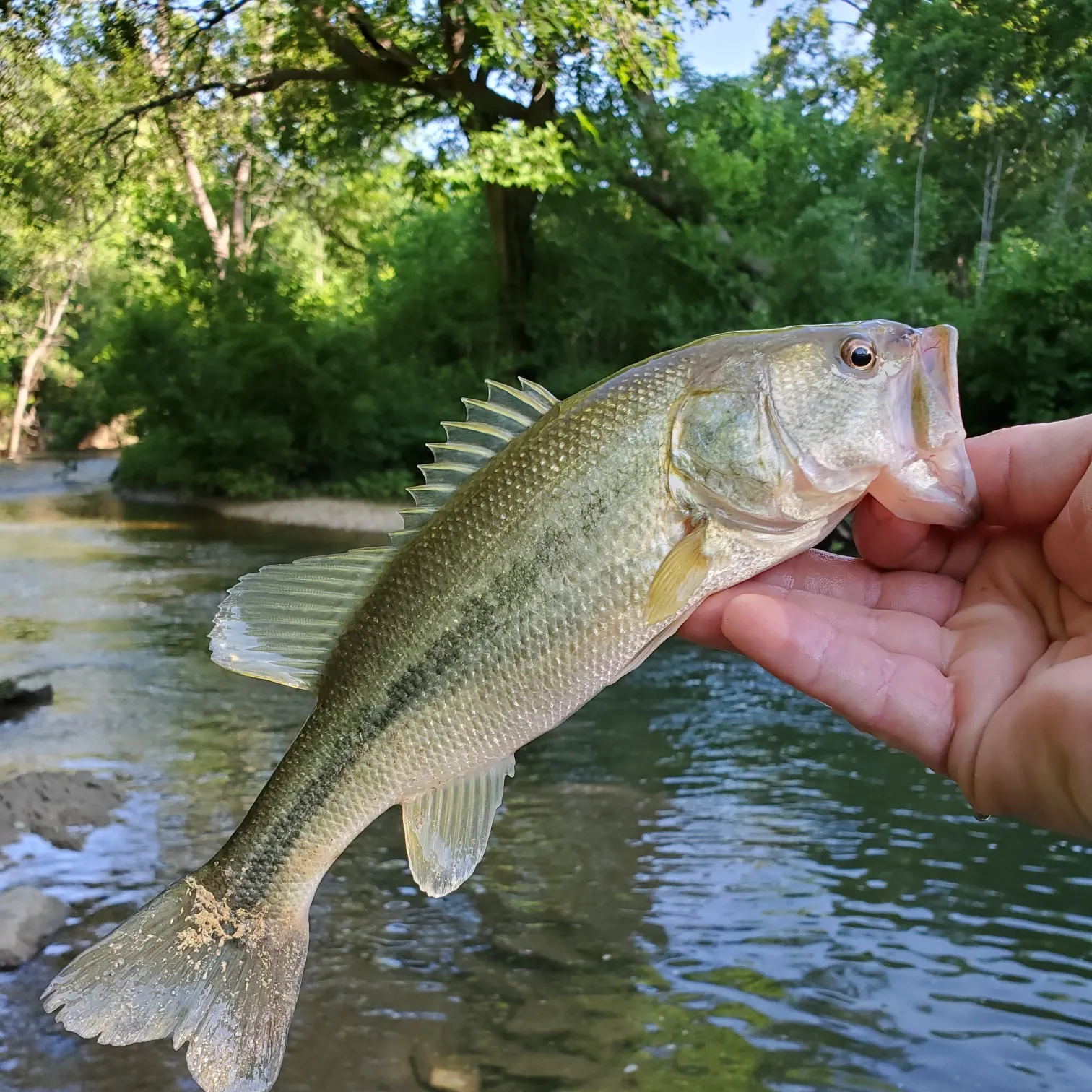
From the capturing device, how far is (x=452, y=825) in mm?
2461

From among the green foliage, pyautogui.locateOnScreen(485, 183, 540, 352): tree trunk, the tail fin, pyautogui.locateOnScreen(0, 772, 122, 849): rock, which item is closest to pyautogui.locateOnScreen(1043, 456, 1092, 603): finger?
the tail fin

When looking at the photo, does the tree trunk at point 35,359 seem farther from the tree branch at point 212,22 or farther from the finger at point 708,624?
the finger at point 708,624

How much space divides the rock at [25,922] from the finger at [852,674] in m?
4.59

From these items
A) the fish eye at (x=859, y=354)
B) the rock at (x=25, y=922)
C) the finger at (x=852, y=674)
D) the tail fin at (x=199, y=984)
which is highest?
the fish eye at (x=859, y=354)

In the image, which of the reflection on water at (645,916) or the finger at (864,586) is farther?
the reflection on water at (645,916)

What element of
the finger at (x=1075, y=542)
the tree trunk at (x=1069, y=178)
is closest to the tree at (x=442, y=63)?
the tree trunk at (x=1069, y=178)

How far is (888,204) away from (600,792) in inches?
700

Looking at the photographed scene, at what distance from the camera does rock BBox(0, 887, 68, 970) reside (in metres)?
5.12

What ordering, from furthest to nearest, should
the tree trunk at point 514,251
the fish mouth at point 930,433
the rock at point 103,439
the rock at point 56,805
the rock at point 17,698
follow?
the rock at point 103,439 → the tree trunk at point 514,251 → the rock at point 17,698 → the rock at point 56,805 → the fish mouth at point 930,433

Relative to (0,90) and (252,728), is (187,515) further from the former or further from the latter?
(252,728)

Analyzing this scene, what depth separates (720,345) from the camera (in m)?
2.34

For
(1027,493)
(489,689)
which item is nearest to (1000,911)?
(1027,493)

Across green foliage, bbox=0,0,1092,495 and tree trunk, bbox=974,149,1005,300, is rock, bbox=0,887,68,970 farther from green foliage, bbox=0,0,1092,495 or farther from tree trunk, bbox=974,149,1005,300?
tree trunk, bbox=974,149,1005,300

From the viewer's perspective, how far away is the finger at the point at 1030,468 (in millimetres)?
2484
